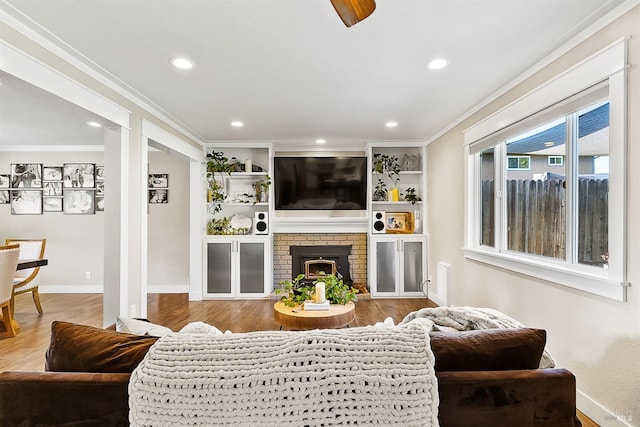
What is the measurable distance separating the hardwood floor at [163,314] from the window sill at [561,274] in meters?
1.39

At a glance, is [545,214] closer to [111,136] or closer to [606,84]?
[606,84]

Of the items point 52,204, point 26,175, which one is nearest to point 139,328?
point 52,204

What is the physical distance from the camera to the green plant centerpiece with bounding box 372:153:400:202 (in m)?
4.96

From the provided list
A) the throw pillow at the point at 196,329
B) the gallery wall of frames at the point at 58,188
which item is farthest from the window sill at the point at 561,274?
the gallery wall of frames at the point at 58,188

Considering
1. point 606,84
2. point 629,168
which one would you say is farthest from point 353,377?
point 606,84

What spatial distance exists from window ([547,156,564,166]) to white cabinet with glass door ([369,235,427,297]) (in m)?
2.44

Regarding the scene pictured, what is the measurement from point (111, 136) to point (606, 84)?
3646 mm

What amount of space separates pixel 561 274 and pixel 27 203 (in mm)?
6982

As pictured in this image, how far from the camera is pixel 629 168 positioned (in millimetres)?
1664

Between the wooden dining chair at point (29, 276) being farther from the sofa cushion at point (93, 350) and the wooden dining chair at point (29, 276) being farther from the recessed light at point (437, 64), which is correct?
the recessed light at point (437, 64)

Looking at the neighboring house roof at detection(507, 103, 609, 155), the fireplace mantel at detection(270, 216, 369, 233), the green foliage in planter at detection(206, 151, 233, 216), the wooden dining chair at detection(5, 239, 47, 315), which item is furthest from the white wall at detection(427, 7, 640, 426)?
the wooden dining chair at detection(5, 239, 47, 315)

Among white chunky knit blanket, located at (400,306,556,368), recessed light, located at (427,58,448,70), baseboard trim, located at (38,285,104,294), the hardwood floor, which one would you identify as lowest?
the hardwood floor

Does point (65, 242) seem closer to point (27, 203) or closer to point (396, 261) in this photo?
point (27, 203)

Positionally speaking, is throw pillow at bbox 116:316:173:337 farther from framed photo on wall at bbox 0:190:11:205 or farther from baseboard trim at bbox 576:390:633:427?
framed photo on wall at bbox 0:190:11:205
